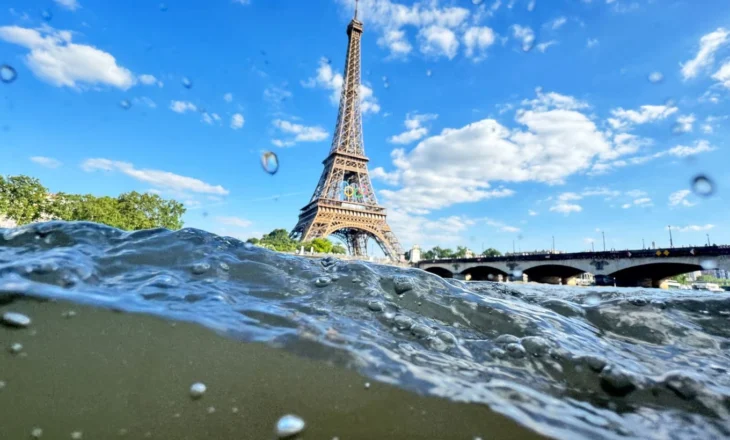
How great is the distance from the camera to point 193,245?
422 centimetres

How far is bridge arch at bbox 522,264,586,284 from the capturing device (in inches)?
1677

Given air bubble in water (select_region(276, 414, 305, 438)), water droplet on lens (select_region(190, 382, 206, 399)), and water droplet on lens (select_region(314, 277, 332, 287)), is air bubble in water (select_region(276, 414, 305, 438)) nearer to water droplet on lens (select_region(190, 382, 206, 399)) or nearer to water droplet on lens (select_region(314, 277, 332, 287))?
water droplet on lens (select_region(190, 382, 206, 399))

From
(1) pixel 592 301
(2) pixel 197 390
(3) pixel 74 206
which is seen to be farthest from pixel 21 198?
(1) pixel 592 301

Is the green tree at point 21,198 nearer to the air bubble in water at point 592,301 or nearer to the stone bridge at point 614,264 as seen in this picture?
the air bubble in water at point 592,301

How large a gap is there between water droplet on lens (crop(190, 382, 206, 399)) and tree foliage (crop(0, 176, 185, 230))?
1164 inches

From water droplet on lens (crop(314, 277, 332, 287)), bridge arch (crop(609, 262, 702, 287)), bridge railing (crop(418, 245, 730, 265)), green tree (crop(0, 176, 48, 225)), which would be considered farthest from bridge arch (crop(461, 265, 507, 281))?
green tree (crop(0, 176, 48, 225))

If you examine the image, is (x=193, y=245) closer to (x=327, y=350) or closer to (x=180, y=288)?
(x=180, y=288)

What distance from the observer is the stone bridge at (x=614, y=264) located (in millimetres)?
28859

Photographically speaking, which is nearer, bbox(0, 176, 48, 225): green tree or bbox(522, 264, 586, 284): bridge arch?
bbox(0, 176, 48, 225): green tree

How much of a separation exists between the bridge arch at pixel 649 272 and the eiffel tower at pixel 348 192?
88.7 feet

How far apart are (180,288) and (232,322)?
0.98m

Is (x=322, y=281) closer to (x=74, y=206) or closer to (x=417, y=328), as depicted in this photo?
(x=417, y=328)

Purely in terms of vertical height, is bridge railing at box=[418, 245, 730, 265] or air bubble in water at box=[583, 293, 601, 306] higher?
bridge railing at box=[418, 245, 730, 265]

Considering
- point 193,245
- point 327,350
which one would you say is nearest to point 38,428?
point 327,350
